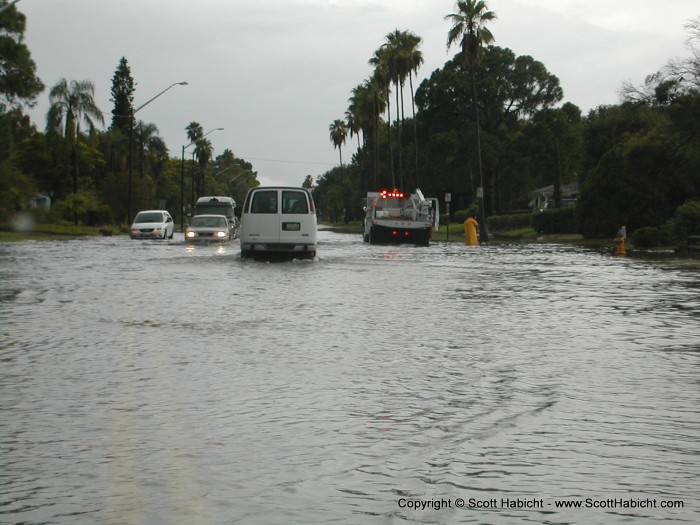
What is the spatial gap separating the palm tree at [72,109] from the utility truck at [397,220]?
111ft

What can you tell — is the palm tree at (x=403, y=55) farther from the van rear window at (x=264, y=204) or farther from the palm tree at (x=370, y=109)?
the van rear window at (x=264, y=204)

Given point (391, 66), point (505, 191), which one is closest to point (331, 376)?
point (391, 66)

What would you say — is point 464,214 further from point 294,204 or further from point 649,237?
point 294,204

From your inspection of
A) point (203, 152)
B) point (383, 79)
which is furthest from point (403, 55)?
point (203, 152)

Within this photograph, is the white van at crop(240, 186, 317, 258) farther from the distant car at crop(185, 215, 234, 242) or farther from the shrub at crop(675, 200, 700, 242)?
the shrub at crop(675, 200, 700, 242)

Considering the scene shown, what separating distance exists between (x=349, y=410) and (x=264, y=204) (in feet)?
72.3

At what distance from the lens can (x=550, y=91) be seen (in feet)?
300

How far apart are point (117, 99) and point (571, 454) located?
405ft

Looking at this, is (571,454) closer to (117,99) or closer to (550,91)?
(550,91)

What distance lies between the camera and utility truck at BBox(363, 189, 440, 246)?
4672 centimetres

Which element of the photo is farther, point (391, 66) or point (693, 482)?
point (391, 66)

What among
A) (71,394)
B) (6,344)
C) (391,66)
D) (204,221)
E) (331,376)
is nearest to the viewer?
(71,394)

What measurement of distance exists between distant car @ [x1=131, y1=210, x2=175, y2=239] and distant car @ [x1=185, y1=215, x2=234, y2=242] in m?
6.77

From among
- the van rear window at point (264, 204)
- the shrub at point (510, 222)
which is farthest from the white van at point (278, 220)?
the shrub at point (510, 222)
